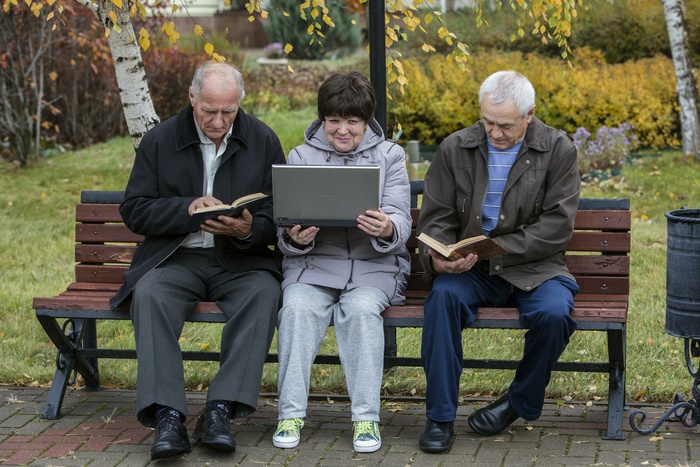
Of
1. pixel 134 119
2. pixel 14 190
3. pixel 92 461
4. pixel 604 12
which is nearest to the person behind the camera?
pixel 92 461

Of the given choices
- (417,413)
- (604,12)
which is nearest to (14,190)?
(417,413)

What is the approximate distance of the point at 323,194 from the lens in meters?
4.43

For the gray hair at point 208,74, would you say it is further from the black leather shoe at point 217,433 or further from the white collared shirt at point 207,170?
the black leather shoe at point 217,433

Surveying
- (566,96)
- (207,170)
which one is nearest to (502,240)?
(207,170)

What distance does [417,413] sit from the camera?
4883 millimetres

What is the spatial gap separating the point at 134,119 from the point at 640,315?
3077 mm

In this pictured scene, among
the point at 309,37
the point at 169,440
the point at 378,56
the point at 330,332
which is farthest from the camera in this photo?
the point at 309,37

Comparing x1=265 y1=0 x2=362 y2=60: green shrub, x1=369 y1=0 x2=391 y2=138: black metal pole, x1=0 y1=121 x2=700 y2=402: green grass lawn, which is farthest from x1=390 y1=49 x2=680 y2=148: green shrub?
x1=369 y1=0 x2=391 y2=138: black metal pole

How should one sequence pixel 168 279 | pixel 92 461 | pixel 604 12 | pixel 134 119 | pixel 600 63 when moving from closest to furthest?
pixel 92 461
pixel 168 279
pixel 134 119
pixel 600 63
pixel 604 12

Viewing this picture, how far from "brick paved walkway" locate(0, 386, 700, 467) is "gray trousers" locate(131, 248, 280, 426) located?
22 centimetres

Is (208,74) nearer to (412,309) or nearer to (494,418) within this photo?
(412,309)

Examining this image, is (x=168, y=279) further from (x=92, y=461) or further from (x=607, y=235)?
(x=607, y=235)

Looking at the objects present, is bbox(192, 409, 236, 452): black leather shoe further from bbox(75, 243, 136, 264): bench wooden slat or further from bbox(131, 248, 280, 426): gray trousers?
bbox(75, 243, 136, 264): bench wooden slat

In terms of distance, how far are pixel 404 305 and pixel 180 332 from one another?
969mm
